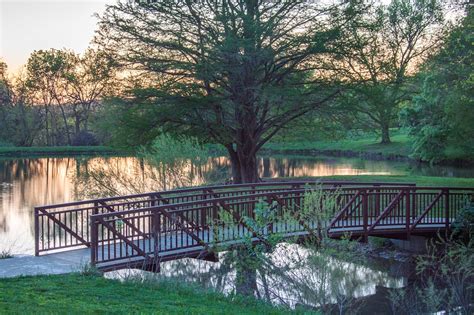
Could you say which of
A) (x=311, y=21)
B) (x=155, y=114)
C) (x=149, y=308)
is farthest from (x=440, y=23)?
(x=149, y=308)

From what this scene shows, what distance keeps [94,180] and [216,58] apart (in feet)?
27.4

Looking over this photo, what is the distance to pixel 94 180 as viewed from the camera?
27.2 m

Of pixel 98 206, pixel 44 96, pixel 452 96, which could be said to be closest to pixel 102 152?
pixel 44 96

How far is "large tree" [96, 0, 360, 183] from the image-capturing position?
23825 millimetres

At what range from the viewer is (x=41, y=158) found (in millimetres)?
63594

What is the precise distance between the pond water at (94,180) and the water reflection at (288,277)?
5.81 m

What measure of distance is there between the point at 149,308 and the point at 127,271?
4449mm

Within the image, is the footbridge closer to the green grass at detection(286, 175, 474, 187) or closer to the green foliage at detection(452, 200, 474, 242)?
the green foliage at detection(452, 200, 474, 242)

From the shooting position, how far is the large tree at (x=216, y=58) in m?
23.8

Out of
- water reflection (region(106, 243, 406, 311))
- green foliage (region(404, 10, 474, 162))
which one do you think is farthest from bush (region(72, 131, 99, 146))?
water reflection (region(106, 243, 406, 311))

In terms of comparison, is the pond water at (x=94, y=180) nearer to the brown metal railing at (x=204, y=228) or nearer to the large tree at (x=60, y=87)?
the brown metal railing at (x=204, y=228)

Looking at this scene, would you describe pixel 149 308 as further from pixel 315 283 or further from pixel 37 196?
pixel 37 196

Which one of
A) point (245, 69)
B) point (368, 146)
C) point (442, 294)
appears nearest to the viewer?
point (442, 294)

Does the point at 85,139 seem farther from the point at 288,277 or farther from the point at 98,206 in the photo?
the point at 288,277
